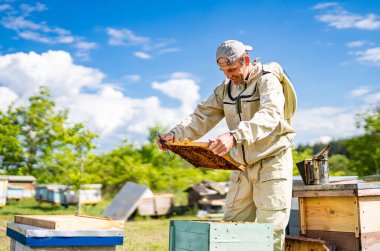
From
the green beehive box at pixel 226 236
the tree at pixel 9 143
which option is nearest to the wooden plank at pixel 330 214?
the green beehive box at pixel 226 236

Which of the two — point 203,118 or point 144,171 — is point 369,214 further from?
point 144,171

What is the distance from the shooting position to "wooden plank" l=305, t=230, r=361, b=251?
3059 mm

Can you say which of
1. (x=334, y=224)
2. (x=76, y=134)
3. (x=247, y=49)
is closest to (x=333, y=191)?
(x=334, y=224)

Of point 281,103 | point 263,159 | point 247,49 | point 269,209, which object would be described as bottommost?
point 269,209

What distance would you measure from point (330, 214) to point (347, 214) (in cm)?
17

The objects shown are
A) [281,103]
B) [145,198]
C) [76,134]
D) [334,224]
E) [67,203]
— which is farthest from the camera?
[67,203]

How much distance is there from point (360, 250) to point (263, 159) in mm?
952

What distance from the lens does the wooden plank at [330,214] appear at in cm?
312

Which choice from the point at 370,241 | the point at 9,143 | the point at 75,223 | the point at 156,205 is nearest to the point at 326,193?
the point at 370,241

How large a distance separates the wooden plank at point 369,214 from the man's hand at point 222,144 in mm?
1271

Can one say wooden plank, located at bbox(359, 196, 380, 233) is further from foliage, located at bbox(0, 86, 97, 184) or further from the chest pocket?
foliage, located at bbox(0, 86, 97, 184)

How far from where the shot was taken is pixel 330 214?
3295 millimetres

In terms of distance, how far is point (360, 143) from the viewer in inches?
466

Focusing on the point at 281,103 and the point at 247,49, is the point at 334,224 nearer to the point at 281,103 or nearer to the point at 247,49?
the point at 281,103
